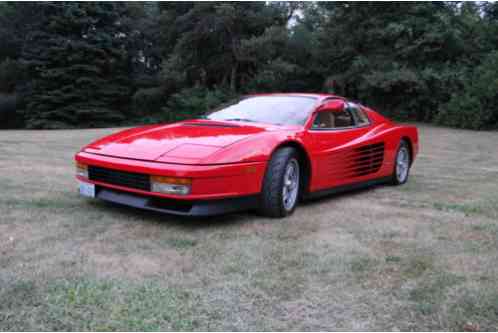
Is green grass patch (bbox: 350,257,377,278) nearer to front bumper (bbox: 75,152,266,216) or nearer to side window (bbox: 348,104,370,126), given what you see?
front bumper (bbox: 75,152,266,216)

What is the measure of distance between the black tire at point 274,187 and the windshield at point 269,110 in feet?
2.01

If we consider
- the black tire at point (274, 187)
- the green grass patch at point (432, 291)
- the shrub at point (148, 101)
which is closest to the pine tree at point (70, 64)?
the shrub at point (148, 101)

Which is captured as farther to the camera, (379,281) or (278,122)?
(278,122)

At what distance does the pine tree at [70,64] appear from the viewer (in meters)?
25.5

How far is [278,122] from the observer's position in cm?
444

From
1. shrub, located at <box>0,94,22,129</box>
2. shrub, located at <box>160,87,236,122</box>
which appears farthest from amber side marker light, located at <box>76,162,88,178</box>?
shrub, located at <box>0,94,22,129</box>

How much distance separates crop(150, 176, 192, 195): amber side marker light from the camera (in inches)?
133

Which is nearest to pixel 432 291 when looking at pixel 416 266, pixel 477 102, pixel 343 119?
pixel 416 266

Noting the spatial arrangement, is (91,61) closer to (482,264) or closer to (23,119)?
(23,119)

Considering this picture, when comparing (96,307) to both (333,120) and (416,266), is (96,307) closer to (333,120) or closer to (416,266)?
(416,266)

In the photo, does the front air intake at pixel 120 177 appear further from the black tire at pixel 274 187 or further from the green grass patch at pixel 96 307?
the green grass patch at pixel 96 307

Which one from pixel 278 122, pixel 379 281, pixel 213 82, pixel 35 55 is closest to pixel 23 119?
pixel 35 55

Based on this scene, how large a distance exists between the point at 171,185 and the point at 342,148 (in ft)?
6.55

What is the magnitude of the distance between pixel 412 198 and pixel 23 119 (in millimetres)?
29266
